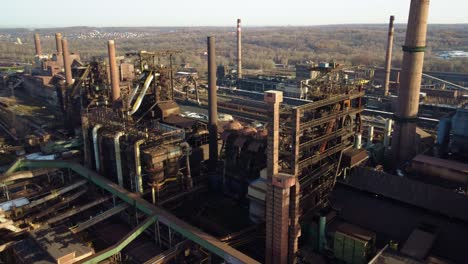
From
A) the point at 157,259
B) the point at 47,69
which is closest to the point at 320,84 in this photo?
the point at 157,259

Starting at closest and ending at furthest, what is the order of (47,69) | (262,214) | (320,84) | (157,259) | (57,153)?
(157,259)
(262,214)
(320,84)
(57,153)
(47,69)

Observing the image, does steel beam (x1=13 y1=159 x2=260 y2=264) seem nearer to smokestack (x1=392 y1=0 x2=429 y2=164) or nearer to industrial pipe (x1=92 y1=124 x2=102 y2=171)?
industrial pipe (x1=92 y1=124 x2=102 y2=171)

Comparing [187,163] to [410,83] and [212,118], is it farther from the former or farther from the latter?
[410,83]

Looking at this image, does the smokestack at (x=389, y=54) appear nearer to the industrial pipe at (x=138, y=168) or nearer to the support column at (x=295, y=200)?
the support column at (x=295, y=200)

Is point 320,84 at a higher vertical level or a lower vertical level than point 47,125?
higher

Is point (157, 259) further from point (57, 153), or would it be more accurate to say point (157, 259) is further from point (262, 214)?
point (57, 153)

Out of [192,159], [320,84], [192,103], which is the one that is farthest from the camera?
[192,103]

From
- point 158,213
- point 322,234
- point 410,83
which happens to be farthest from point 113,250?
point 410,83
